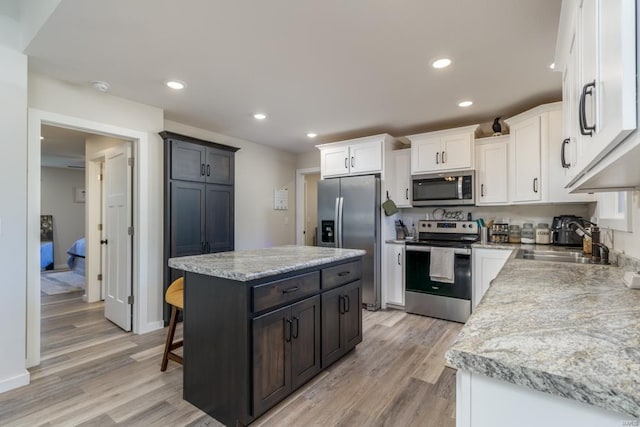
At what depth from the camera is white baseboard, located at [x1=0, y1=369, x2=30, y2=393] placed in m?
2.16

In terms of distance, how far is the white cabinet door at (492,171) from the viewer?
3.51 metres

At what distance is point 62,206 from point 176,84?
6554mm

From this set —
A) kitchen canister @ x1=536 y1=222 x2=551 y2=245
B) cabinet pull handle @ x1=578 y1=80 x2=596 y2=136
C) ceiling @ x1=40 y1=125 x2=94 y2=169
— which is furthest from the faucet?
ceiling @ x1=40 y1=125 x2=94 y2=169

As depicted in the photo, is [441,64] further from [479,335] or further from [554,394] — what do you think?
[554,394]

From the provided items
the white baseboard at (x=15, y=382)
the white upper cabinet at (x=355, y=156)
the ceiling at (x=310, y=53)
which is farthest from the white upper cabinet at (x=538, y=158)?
the white baseboard at (x=15, y=382)

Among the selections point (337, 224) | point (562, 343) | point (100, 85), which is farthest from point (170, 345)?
point (562, 343)

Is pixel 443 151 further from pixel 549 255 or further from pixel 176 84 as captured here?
pixel 176 84

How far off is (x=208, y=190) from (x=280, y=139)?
1.46 meters

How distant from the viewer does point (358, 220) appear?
406cm

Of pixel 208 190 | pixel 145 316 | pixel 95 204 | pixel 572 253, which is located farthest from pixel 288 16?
pixel 95 204

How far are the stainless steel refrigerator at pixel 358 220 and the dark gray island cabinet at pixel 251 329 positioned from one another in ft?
5.62

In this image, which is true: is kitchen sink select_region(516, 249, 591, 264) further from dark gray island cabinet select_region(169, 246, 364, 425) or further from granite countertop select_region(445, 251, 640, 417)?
dark gray island cabinet select_region(169, 246, 364, 425)

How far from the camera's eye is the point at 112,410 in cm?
194

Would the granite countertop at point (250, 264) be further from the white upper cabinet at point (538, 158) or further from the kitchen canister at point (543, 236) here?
the kitchen canister at point (543, 236)
